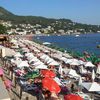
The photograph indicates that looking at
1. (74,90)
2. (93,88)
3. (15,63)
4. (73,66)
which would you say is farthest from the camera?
(73,66)

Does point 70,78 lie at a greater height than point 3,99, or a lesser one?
lesser

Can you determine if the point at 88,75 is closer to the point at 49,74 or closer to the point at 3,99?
the point at 49,74

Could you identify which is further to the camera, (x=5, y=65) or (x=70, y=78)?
(x=5, y=65)

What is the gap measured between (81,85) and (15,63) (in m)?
11.6

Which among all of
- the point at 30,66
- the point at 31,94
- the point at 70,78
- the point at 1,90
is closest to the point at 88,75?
the point at 70,78

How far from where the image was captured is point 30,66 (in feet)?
102

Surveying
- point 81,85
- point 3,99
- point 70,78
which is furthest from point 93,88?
point 3,99

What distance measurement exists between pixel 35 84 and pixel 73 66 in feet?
43.0

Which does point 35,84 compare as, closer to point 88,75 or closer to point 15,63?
point 88,75

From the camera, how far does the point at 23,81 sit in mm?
24172

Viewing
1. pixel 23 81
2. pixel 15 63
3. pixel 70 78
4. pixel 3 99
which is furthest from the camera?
pixel 15 63

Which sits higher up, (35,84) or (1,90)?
(1,90)

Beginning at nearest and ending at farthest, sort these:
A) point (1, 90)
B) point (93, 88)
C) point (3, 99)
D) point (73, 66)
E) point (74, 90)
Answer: point (3, 99), point (1, 90), point (93, 88), point (74, 90), point (73, 66)

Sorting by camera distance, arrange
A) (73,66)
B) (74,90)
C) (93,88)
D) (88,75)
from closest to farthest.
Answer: (93,88) → (74,90) → (88,75) → (73,66)
